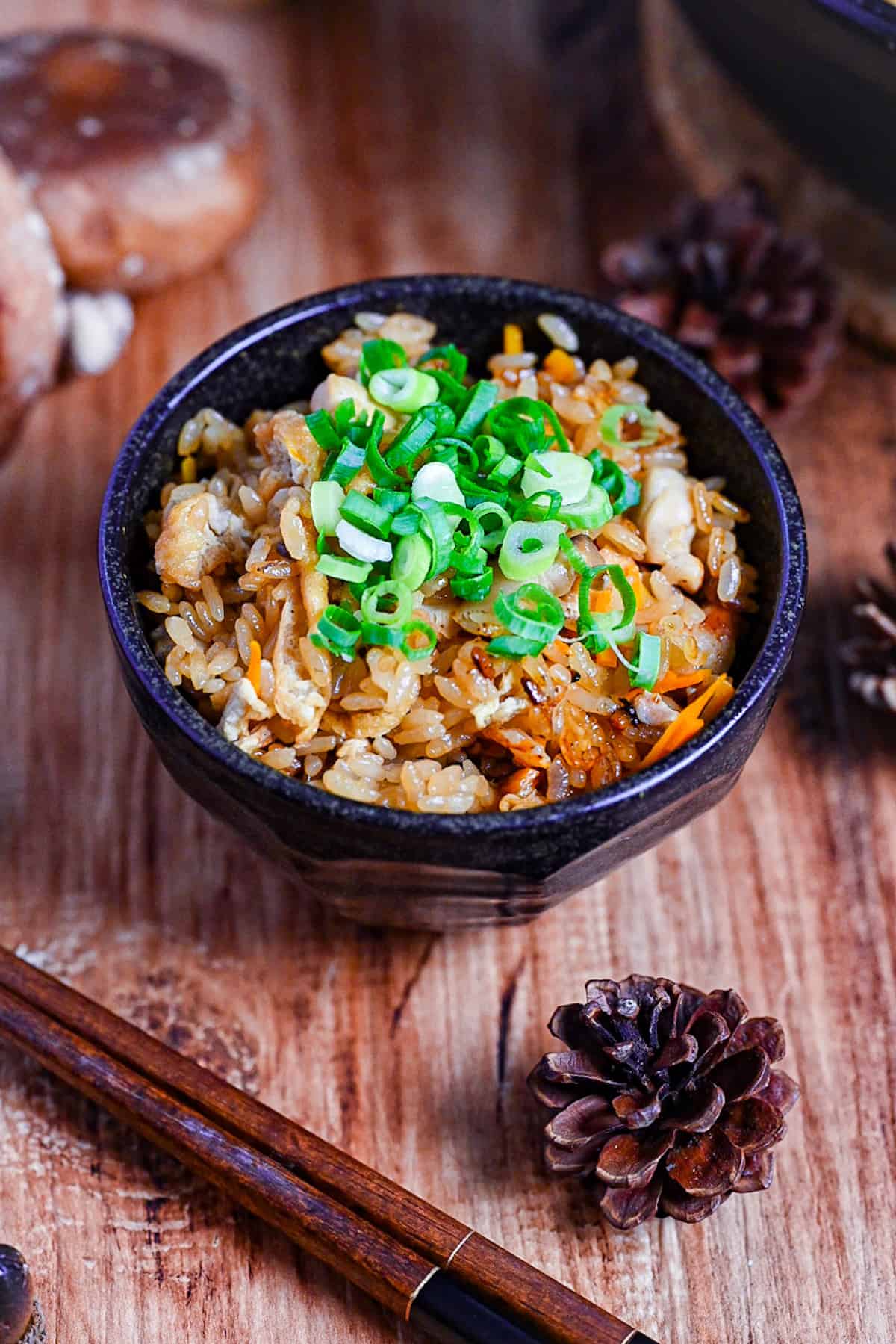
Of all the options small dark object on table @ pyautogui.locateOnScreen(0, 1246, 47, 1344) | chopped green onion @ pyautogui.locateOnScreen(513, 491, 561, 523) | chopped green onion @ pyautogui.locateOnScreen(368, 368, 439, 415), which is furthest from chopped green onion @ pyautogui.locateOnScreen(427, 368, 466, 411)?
small dark object on table @ pyautogui.locateOnScreen(0, 1246, 47, 1344)

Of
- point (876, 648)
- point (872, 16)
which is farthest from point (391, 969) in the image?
point (872, 16)

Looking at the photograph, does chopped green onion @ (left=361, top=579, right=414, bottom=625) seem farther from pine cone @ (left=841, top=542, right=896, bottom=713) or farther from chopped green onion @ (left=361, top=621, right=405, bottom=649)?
pine cone @ (left=841, top=542, right=896, bottom=713)

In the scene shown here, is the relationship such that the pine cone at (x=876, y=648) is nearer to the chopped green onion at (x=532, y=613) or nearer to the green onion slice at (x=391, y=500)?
the chopped green onion at (x=532, y=613)

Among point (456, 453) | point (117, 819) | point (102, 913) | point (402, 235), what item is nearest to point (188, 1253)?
point (102, 913)

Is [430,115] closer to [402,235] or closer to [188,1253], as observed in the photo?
[402,235]

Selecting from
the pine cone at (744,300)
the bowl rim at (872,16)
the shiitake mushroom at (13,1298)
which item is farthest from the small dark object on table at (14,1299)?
the bowl rim at (872,16)

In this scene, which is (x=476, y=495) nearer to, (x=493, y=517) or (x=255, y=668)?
(x=493, y=517)
